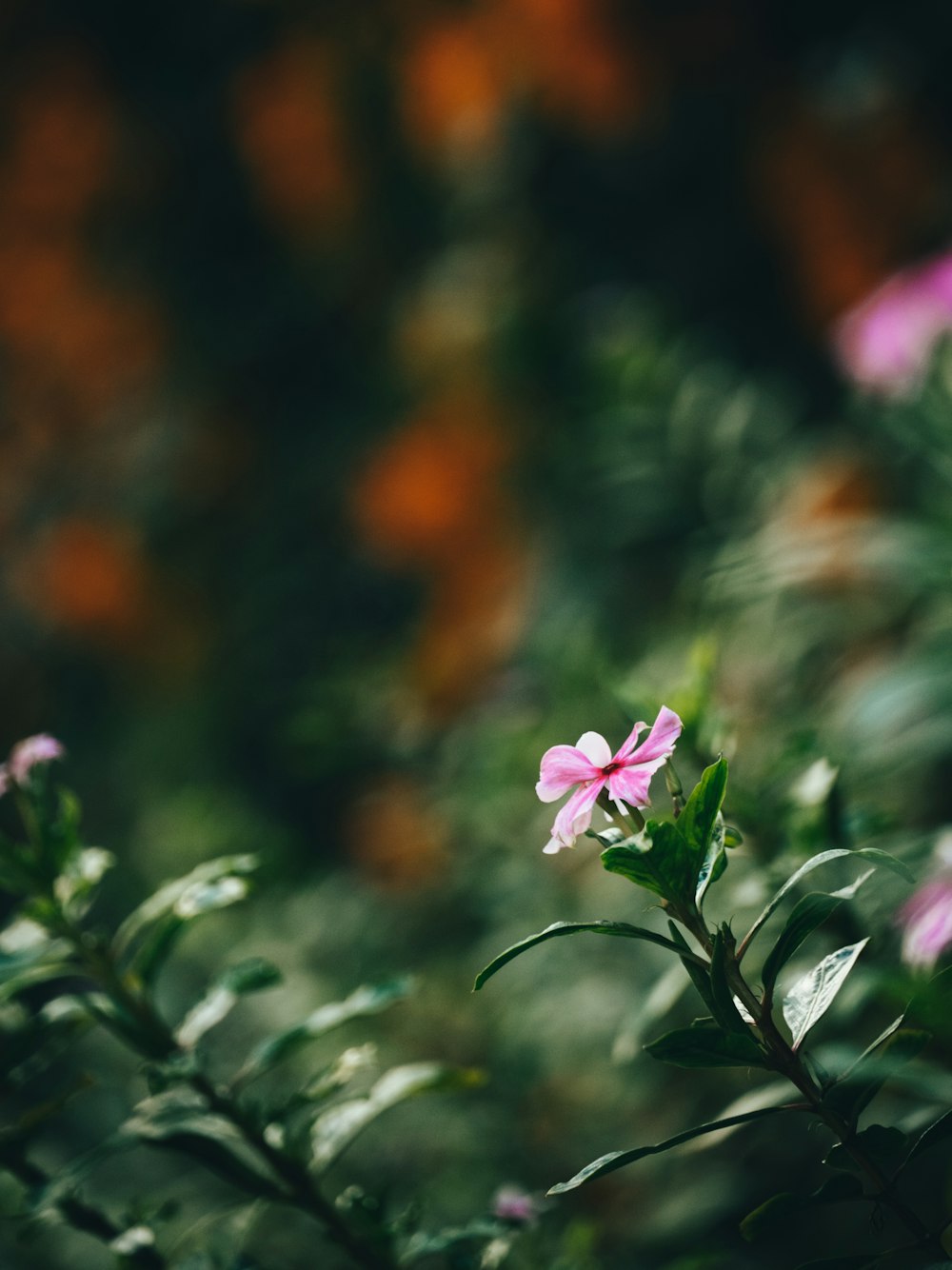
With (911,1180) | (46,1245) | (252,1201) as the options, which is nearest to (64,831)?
(252,1201)

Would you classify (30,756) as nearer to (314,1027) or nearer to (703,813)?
(314,1027)

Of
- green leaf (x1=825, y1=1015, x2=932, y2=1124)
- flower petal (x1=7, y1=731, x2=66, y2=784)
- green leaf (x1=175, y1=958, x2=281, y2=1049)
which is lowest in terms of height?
green leaf (x1=825, y1=1015, x2=932, y2=1124)

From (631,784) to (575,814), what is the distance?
23mm

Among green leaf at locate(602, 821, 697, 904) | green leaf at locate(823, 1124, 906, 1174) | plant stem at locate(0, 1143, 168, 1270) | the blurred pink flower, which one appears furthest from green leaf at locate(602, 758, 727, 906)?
the blurred pink flower

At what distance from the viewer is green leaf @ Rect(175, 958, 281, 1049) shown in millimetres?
541

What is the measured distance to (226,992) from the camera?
1.79 ft

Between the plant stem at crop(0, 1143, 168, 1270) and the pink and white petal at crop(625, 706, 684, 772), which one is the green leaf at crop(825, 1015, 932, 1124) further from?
the plant stem at crop(0, 1143, 168, 1270)

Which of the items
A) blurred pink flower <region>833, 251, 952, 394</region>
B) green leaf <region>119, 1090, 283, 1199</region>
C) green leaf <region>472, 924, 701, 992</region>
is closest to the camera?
green leaf <region>472, 924, 701, 992</region>

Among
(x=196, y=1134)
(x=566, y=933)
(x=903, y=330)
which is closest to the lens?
(x=566, y=933)

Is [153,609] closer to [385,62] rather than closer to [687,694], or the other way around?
[385,62]

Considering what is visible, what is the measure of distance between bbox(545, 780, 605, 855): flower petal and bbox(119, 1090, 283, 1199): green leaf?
256 millimetres

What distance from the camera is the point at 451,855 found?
1558mm

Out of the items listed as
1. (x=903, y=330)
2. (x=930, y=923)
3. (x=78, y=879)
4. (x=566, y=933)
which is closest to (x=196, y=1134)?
(x=78, y=879)

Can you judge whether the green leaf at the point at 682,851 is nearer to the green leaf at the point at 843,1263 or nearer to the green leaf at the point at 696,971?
the green leaf at the point at 696,971
